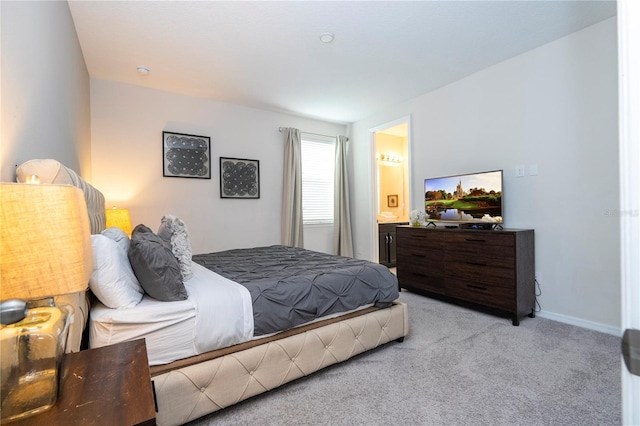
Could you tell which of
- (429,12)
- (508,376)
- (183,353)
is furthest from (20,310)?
(429,12)

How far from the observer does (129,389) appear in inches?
33.5

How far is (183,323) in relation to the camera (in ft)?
5.15

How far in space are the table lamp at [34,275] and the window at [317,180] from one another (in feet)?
14.4

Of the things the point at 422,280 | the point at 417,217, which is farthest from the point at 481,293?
the point at 417,217

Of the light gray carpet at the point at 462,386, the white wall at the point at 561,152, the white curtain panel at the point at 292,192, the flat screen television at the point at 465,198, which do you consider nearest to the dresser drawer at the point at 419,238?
the flat screen television at the point at 465,198

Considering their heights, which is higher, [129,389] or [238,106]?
[238,106]

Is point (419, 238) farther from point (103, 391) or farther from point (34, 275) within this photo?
point (34, 275)

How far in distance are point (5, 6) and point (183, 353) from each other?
169 centimetres

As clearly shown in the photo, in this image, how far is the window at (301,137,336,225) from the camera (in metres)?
5.21

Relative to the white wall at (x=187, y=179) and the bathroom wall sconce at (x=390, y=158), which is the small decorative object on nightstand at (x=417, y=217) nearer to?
the white wall at (x=187, y=179)

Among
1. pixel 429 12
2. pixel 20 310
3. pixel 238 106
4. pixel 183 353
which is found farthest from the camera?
pixel 238 106

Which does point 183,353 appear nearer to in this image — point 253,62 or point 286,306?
point 286,306

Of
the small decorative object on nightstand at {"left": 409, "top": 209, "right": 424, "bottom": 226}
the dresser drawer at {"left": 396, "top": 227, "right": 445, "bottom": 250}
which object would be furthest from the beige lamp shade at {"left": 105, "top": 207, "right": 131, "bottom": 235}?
the small decorative object on nightstand at {"left": 409, "top": 209, "right": 424, "bottom": 226}

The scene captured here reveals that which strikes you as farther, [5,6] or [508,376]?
[508,376]
